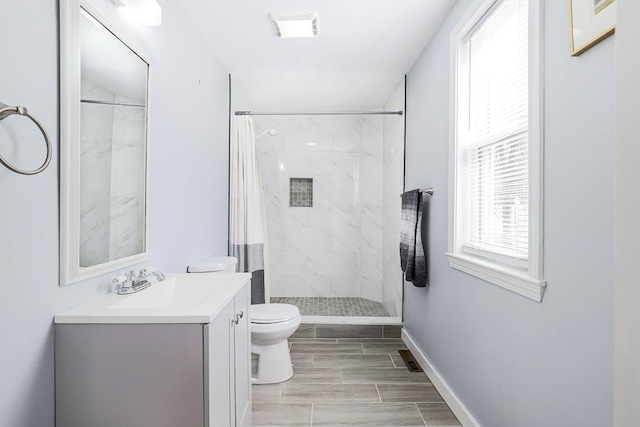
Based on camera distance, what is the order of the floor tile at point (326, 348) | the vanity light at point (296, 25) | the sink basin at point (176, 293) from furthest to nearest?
the floor tile at point (326, 348) < the vanity light at point (296, 25) < the sink basin at point (176, 293)

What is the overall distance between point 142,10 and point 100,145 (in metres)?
0.60

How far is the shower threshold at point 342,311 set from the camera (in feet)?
10.3

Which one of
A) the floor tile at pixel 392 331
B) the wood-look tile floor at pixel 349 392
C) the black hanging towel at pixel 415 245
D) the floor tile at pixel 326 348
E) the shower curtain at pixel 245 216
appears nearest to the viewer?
the wood-look tile floor at pixel 349 392

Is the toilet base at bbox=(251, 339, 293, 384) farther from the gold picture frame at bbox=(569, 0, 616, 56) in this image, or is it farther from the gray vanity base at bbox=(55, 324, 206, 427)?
the gold picture frame at bbox=(569, 0, 616, 56)

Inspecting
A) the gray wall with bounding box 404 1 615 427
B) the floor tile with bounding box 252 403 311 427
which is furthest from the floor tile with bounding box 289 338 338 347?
the gray wall with bounding box 404 1 615 427

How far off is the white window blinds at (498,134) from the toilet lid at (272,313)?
1.22 m

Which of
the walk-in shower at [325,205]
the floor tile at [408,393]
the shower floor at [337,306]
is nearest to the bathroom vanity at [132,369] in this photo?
the floor tile at [408,393]

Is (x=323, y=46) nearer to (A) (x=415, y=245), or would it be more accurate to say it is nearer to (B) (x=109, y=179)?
(A) (x=415, y=245)

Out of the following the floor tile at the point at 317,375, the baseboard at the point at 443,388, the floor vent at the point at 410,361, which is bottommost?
the floor tile at the point at 317,375

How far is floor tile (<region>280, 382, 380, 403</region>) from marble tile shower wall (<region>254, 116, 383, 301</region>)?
194 centimetres

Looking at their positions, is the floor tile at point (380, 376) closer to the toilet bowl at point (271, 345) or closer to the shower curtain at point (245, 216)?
the toilet bowl at point (271, 345)

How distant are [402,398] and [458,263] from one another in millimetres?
899

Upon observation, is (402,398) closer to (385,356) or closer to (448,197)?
(385,356)

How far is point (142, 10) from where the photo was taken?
146 centimetres
